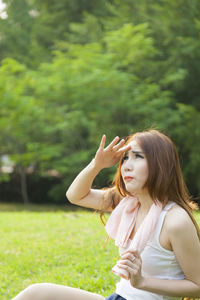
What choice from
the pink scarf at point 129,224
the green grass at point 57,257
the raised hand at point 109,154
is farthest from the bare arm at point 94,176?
the green grass at point 57,257

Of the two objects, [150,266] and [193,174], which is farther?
[193,174]

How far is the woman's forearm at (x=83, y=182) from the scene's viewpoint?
1925mm

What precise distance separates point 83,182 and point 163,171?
48 cm

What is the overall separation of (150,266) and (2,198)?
53.6ft

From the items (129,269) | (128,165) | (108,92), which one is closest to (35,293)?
(129,269)

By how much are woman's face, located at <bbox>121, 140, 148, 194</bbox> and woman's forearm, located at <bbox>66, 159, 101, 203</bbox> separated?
0.23 m

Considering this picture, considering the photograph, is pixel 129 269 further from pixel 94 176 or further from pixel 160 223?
pixel 94 176

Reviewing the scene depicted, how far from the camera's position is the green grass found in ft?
11.1

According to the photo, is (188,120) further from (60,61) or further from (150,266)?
(150,266)

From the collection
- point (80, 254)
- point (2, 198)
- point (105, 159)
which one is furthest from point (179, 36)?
point (105, 159)

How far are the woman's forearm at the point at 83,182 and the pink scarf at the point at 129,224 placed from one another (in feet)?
0.60

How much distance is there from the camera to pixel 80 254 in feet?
13.5

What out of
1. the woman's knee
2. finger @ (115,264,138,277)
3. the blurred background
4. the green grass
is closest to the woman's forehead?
finger @ (115,264,138,277)

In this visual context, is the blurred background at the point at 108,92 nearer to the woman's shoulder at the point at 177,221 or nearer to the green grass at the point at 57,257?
the green grass at the point at 57,257
